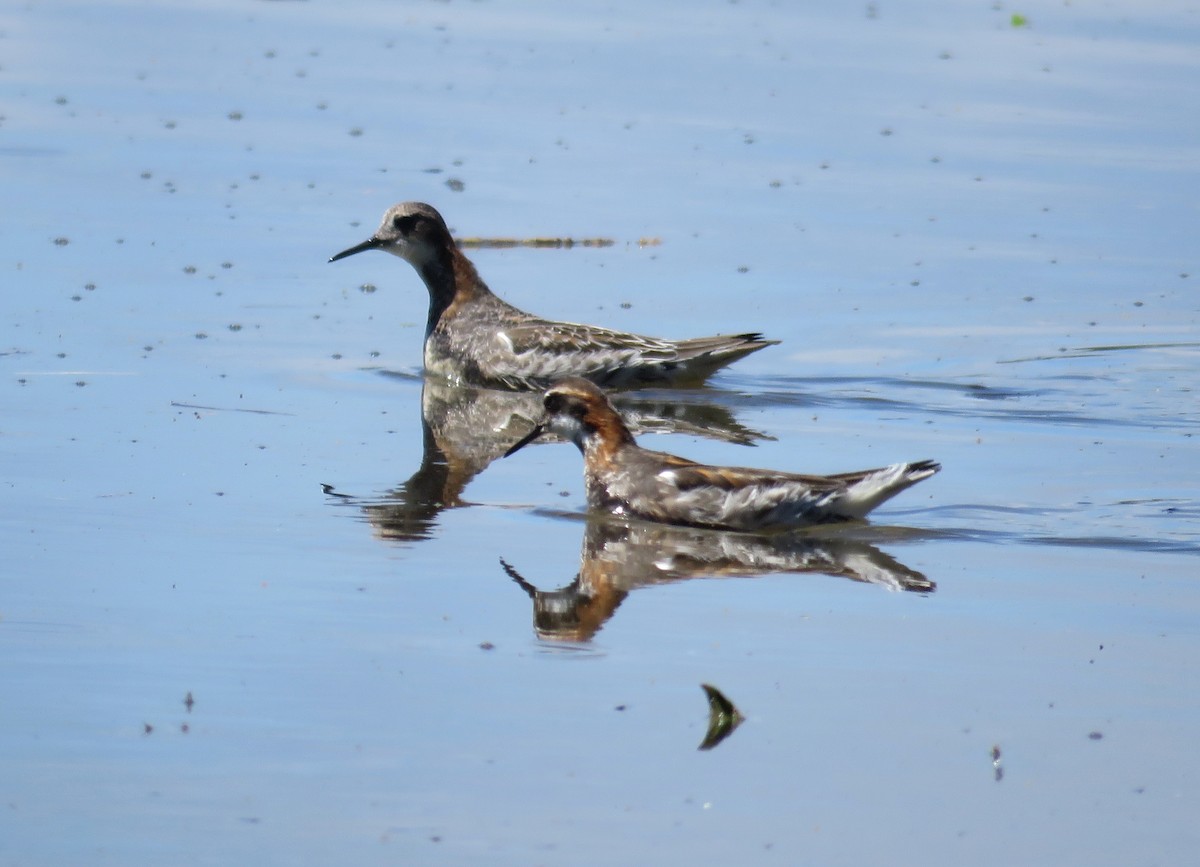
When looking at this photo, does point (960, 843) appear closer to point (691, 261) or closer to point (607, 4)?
point (691, 261)

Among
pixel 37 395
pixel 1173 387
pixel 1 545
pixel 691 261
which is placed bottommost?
pixel 1 545

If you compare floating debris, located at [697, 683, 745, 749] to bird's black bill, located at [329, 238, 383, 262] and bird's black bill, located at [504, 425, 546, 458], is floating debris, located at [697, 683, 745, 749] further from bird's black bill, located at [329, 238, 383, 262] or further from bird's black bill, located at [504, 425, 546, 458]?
bird's black bill, located at [329, 238, 383, 262]

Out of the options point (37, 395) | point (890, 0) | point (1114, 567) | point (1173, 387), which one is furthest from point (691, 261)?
point (890, 0)

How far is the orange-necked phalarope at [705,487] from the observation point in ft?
40.8

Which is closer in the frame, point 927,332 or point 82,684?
point 82,684

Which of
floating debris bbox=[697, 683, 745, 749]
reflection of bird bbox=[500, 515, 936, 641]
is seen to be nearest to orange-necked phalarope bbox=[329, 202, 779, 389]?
reflection of bird bbox=[500, 515, 936, 641]

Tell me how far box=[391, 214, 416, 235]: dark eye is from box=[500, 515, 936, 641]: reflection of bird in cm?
628

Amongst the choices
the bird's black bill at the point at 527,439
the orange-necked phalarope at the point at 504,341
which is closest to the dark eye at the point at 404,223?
the orange-necked phalarope at the point at 504,341

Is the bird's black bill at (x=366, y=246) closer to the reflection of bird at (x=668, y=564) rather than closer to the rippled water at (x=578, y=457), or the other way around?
the rippled water at (x=578, y=457)

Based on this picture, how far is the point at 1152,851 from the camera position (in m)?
7.98

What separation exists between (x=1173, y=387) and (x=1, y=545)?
8.93 m

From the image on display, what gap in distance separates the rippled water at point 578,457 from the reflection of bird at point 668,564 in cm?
5

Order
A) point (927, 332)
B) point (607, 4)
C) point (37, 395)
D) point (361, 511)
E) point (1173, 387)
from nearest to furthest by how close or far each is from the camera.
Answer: point (361, 511) → point (37, 395) → point (1173, 387) → point (927, 332) → point (607, 4)

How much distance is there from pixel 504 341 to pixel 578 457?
3.02 metres
